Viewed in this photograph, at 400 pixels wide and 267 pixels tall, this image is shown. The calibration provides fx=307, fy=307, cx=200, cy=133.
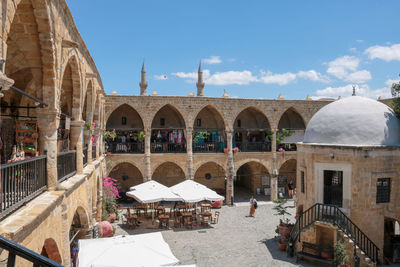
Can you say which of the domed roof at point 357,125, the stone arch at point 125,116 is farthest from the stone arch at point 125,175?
the domed roof at point 357,125

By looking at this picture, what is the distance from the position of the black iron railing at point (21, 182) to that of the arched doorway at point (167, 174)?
17733 millimetres

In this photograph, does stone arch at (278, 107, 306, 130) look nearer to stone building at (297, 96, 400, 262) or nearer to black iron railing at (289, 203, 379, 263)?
stone building at (297, 96, 400, 262)

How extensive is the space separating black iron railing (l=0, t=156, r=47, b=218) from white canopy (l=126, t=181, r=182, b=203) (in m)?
8.94

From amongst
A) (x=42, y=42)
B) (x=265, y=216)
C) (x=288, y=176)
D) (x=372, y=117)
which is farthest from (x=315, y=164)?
(x=288, y=176)

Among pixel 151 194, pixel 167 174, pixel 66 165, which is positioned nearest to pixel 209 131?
pixel 167 174

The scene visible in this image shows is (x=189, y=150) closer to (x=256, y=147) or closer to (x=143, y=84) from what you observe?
(x=256, y=147)

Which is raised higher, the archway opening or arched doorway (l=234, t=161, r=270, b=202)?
the archway opening

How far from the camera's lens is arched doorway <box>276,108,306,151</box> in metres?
23.0

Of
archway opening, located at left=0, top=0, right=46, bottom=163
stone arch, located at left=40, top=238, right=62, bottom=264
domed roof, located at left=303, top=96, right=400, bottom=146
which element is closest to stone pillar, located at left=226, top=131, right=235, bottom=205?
domed roof, located at left=303, top=96, right=400, bottom=146

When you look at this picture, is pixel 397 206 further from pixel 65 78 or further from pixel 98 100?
pixel 98 100

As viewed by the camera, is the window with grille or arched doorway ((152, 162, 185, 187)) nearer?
the window with grille

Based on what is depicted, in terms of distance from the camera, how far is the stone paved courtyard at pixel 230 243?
1152cm

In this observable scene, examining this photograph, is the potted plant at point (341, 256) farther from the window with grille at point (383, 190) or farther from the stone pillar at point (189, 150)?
the stone pillar at point (189, 150)

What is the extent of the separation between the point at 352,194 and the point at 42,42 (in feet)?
35.8
